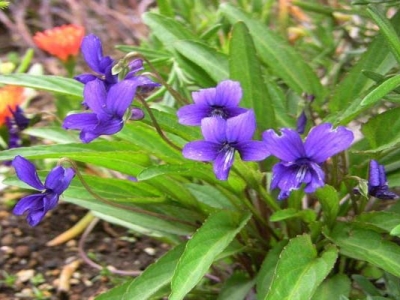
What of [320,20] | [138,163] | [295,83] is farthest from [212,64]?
[320,20]

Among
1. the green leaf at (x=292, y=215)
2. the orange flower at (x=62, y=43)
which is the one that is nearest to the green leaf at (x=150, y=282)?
the green leaf at (x=292, y=215)

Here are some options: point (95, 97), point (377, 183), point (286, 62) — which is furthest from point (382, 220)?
point (95, 97)

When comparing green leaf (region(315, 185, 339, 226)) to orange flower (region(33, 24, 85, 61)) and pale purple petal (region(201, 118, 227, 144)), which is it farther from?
orange flower (region(33, 24, 85, 61))

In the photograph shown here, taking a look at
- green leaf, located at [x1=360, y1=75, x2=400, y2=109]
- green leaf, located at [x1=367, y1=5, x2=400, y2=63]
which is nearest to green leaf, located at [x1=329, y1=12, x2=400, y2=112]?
green leaf, located at [x1=367, y1=5, x2=400, y2=63]

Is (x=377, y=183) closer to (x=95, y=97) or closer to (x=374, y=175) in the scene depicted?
(x=374, y=175)

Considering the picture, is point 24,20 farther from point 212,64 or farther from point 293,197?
point 293,197

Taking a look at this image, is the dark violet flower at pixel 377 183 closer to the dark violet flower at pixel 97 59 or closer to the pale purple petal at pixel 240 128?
the pale purple petal at pixel 240 128
